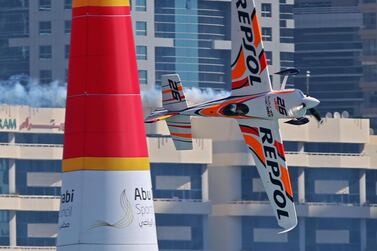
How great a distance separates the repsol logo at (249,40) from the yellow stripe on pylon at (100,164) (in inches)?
721

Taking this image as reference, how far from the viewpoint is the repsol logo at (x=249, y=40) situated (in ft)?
193

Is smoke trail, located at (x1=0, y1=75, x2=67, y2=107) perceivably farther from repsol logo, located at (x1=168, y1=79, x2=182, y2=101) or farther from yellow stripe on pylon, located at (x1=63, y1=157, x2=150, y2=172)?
yellow stripe on pylon, located at (x1=63, y1=157, x2=150, y2=172)

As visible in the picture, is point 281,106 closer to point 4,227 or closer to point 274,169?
point 274,169

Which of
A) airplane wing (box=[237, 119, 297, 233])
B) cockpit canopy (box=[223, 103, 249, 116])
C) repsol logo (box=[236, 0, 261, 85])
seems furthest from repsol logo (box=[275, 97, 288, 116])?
cockpit canopy (box=[223, 103, 249, 116])

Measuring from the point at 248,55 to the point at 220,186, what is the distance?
399 feet

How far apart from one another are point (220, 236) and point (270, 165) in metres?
126

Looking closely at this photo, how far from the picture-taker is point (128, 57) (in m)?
40.7

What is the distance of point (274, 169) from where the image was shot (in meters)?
54.4

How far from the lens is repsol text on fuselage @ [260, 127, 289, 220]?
52000 mm

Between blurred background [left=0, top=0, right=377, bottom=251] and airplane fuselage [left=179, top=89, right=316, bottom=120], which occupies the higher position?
airplane fuselage [left=179, top=89, right=316, bottom=120]

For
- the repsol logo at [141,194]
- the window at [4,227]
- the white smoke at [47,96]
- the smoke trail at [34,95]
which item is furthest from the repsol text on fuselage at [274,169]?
the smoke trail at [34,95]

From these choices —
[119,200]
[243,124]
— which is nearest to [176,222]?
[243,124]

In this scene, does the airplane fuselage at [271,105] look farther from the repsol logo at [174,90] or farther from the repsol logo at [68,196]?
the repsol logo at [68,196]

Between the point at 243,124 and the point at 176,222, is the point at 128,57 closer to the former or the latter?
the point at 243,124
